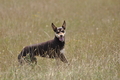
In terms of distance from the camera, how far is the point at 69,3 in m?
17.0

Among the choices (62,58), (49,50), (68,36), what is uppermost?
(49,50)

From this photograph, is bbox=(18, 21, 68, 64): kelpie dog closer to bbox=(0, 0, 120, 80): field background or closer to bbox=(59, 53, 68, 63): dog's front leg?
bbox=(59, 53, 68, 63): dog's front leg

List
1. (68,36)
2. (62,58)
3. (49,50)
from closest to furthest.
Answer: (62,58)
(49,50)
(68,36)

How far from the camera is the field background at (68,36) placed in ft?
20.2

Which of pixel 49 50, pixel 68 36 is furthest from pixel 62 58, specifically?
pixel 68 36

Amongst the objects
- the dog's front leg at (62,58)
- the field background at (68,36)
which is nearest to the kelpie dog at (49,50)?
the dog's front leg at (62,58)

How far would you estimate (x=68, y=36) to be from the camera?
10.7 m

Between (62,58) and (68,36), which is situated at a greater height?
(62,58)

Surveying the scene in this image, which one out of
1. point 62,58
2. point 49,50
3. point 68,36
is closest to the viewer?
point 62,58

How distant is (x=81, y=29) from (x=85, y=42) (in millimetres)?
2938

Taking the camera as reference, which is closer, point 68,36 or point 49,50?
point 49,50

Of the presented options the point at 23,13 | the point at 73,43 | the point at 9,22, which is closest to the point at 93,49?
the point at 73,43

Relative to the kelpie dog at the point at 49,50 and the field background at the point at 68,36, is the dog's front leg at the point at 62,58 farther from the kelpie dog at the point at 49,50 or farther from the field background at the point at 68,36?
the field background at the point at 68,36

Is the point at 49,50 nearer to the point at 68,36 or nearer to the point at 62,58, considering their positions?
the point at 62,58
